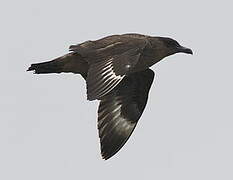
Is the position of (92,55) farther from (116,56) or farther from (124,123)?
(124,123)

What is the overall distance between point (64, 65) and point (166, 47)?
1515 mm

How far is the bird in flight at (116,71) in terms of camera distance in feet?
46.3

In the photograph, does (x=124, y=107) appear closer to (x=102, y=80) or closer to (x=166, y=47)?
(x=166, y=47)

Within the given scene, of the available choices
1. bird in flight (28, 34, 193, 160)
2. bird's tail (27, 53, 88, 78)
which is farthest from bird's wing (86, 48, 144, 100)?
bird's tail (27, 53, 88, 78)

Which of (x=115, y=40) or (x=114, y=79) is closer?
(x=114, y=79)

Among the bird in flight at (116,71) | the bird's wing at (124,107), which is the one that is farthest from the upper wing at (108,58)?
the bird's wing at (124,107)

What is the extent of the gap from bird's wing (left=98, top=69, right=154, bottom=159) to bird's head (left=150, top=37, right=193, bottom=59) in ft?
1.20

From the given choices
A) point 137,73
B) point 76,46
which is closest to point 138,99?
point 137,73

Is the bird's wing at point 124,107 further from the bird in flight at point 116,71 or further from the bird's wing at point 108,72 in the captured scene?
the bird's wing at point 108,72

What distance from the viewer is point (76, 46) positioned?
50.3 feet

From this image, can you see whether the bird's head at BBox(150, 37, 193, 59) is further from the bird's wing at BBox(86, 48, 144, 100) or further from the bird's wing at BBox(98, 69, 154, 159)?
the bird's wing at BBox(86, 48, 144, 100)

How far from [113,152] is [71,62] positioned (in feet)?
4.50

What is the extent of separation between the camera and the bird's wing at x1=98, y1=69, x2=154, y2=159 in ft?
51.9

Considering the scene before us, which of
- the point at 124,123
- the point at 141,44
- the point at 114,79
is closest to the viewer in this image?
the point at 114,79
